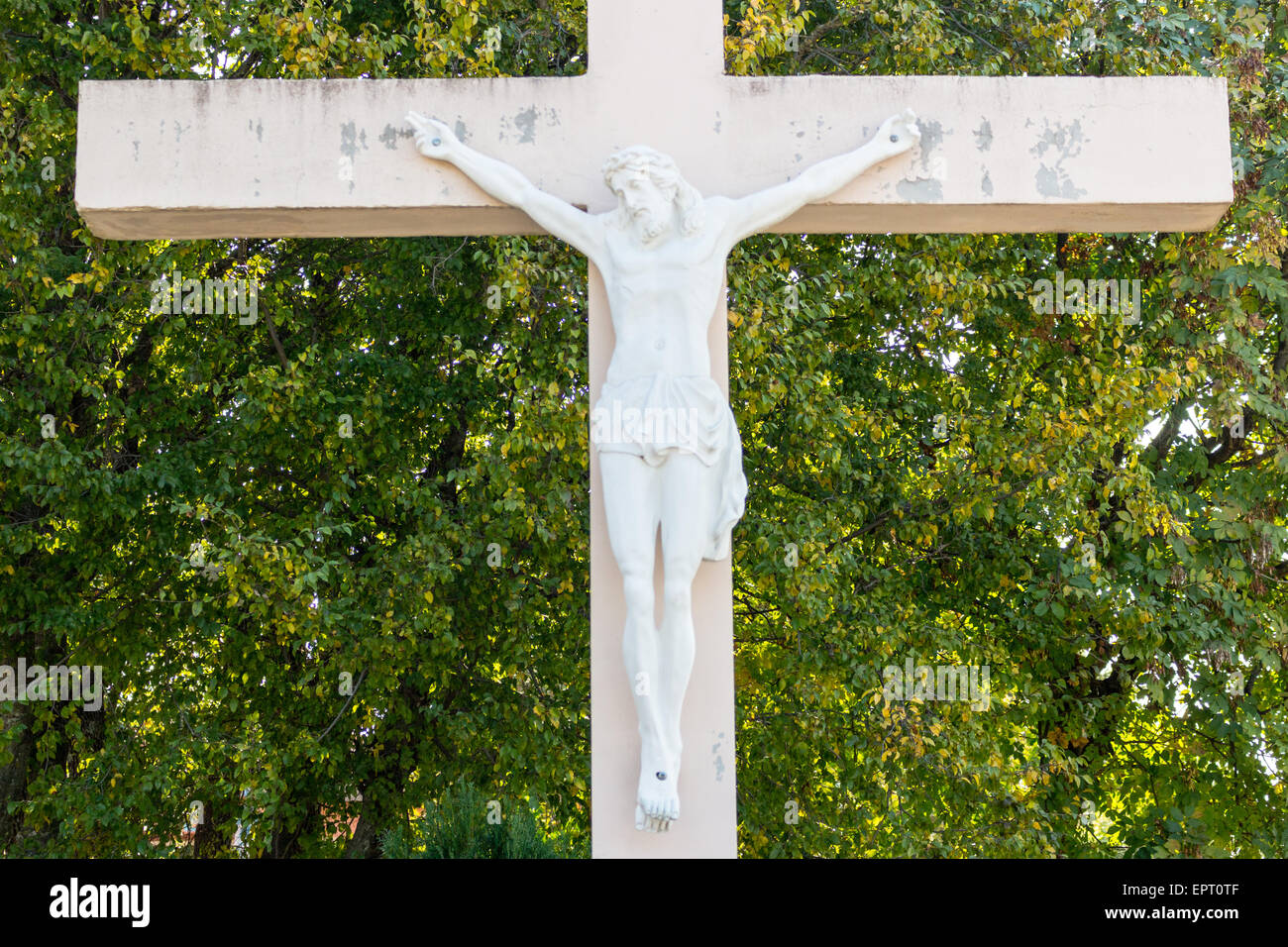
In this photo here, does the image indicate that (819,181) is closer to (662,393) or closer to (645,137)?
(645,137)

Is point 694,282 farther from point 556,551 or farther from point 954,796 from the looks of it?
point 954,796

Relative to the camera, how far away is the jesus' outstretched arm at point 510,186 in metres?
4.28

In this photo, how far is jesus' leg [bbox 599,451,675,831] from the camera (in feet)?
12.8

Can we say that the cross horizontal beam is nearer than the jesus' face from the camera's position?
No

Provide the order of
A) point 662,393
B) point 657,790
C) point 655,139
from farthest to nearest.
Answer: point 655,139
point 662,393
point 657,790

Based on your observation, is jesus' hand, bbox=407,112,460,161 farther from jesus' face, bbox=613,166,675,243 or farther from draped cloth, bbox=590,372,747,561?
draped cloth, bbox=590,372,747,561

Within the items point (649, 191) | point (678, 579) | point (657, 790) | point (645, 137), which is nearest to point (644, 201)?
point (649, 191)

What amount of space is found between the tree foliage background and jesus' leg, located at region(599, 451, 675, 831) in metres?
3.61

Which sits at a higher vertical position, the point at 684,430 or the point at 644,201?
the point at 644,201

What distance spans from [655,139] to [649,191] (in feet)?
1.12

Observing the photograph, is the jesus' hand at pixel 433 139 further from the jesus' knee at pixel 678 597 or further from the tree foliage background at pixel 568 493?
the tree foliage background at pixel 568 493

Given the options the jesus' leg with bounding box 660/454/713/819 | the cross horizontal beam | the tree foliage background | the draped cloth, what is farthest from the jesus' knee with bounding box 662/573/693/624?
the tree foliage background

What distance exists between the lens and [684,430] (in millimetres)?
3955

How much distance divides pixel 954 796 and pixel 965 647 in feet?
2.92
